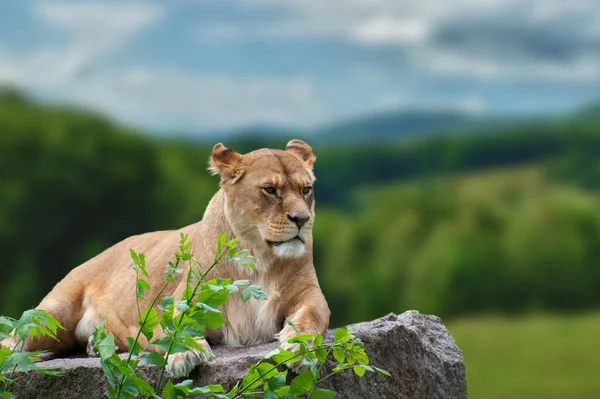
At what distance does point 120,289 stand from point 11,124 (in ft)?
31.1

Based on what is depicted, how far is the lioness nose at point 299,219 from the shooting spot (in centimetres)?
473

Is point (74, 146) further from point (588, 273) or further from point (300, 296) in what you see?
point (300, 296)

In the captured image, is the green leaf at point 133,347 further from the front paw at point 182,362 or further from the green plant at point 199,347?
the front paw at point 182,362

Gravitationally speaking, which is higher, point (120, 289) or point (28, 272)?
point (120, 289)

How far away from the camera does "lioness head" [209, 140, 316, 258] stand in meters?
4.77

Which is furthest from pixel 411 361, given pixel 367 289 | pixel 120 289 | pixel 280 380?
pixel 367 289

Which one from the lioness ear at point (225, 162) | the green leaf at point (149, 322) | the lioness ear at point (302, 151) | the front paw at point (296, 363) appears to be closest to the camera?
the green leaf at point (149, 322)

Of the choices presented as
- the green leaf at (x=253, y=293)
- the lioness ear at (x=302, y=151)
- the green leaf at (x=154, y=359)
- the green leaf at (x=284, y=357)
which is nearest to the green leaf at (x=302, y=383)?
the green leaf at (x=284, y=357)

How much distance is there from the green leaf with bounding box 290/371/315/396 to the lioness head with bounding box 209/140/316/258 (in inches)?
26.7

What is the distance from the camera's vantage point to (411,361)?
16.9 feet

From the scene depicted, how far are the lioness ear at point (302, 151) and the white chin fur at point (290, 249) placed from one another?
0.55 meters

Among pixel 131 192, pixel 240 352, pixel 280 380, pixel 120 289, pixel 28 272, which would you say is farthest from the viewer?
pixel 131 192

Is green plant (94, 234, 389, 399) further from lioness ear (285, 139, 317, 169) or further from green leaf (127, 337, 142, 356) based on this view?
lioness ear (285, 139, 317, 169)

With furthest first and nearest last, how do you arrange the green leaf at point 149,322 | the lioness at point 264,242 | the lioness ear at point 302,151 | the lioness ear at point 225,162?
the lioness ear at point 302,151
the lioness ear at point 225,162
the lioness at point 264,242
the green leaf at point 149,322
